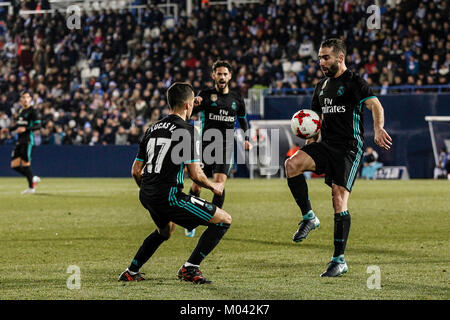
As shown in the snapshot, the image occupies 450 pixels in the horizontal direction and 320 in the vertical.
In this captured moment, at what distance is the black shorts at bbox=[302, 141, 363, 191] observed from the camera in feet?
25.4

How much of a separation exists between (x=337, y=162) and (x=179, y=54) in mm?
24503

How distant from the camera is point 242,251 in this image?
912 centimetres

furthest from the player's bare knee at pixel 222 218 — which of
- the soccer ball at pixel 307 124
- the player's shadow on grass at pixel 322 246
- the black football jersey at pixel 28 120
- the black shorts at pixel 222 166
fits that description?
the black football jersey at pixel 28 120

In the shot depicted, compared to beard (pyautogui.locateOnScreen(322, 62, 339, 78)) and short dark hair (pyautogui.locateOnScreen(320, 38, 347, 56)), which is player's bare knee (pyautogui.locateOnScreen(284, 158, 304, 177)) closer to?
beard (pyautogui.locateOnScreen(322, 62, 339, 78))

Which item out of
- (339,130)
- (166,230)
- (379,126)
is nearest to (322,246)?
(339,130)

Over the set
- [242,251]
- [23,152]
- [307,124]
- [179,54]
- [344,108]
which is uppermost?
[179,54]

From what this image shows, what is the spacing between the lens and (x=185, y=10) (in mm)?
34938

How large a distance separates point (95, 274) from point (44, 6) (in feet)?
103

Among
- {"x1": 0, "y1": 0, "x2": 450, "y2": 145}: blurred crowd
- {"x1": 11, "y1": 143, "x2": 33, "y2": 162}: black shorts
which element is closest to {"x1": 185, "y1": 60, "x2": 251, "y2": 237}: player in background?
{"x1": 11, "y1": 143, "x2": 33, "y2": 162}: black shorts

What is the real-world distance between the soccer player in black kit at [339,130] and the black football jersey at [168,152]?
67.6 inches

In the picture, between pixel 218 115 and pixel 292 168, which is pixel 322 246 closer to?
pixel 292 168

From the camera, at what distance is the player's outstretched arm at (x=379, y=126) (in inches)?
291
